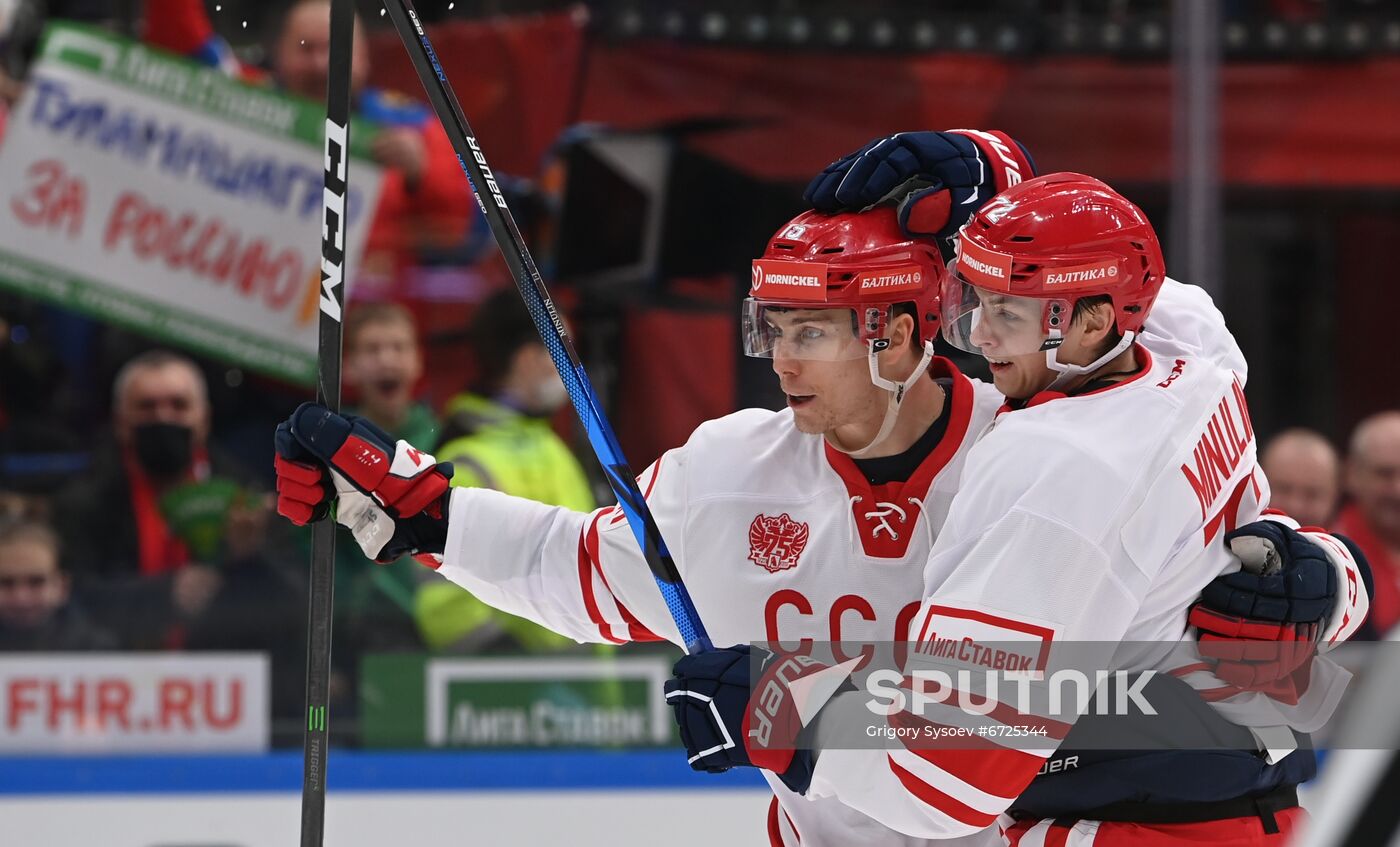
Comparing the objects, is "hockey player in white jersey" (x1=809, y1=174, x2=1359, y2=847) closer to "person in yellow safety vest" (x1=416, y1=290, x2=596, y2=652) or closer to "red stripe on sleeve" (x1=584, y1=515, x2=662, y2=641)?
"red stripe on sleeve" (x1=584, y1=515, x2=662, y2=641)

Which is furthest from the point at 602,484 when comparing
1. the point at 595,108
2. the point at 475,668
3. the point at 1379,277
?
the point at 1379,277

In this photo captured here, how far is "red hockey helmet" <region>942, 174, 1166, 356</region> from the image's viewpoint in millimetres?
1917

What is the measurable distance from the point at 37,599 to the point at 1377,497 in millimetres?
2935

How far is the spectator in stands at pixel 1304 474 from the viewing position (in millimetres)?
3781

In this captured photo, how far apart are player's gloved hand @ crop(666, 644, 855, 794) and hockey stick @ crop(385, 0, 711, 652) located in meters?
0.16

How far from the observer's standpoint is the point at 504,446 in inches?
144

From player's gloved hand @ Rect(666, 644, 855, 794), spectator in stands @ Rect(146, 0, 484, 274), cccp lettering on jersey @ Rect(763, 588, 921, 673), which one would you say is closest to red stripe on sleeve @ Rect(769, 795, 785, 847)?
cccp lettering on jersey @ Rect(763, 588, 921, 673)

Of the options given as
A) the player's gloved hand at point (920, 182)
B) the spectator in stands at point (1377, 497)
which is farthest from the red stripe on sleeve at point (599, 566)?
the spectator in stands at point (1377, 497)

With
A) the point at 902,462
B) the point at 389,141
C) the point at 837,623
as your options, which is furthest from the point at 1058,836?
the point at 389,141

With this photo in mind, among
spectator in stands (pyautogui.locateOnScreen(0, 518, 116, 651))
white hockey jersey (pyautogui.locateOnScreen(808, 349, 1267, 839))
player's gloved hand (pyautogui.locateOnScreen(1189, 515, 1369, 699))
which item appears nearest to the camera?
white hockey jersey (pyautogui.locateOnScreen(808, 349, 1267, 839))

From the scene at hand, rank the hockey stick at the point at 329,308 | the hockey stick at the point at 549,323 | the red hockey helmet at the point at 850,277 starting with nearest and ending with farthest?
the red hockey helmet at the point at 850,277, the hockey stick at the point at 549,323, the hockey stick at the point at 329,308

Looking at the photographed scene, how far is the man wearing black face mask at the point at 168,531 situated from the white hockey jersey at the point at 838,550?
137 centimetres

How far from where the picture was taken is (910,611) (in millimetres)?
2180

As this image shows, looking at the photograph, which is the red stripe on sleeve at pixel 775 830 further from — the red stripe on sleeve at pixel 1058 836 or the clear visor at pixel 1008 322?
the clear visor at pixel 1008 322
